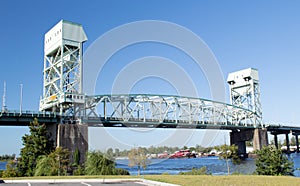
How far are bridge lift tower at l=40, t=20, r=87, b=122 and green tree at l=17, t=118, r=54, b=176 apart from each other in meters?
21.6

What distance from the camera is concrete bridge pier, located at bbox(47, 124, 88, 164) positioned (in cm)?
6788

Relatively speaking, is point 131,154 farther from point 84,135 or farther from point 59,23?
point 59,23

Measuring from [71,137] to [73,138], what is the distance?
1.55ft

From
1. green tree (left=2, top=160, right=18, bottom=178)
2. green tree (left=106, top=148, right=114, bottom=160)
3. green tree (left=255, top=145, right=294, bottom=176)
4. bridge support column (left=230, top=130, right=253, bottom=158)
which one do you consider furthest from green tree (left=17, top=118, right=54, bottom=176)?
bridge support column (left=230, top=130, right=253, bottom=158)

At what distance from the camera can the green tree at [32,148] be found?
4712 cm

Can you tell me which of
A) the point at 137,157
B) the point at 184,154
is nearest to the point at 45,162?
the point at 137,157

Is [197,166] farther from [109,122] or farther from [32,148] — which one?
[32,148]

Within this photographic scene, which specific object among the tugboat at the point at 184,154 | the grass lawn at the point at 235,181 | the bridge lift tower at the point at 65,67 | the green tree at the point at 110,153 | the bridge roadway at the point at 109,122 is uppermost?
the bridge lift tower at the point at 65,67

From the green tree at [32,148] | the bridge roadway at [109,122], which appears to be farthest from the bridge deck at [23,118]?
the green tree at [32,148]

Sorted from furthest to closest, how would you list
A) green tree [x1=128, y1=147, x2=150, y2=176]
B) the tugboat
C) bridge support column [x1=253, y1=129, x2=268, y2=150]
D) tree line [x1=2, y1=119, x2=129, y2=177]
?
1. the tugboat
2. bridge support column [x1=253, y1=129, x2=268, y2=150]
3. green tree [x1=128, y1=147, x2=150, y2=176]
4. tree line [x1=2, y1=119, x2=129, y2=177]

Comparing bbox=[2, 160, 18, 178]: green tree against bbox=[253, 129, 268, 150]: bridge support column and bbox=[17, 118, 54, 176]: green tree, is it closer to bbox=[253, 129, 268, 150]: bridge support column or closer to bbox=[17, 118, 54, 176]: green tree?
bbox=[17, 118, 54, 176]: green tree

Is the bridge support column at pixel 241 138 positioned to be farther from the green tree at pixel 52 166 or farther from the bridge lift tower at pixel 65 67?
the green tree at pixel 52 166

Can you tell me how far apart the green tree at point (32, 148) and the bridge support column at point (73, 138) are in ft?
47.7

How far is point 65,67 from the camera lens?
8038 cm
